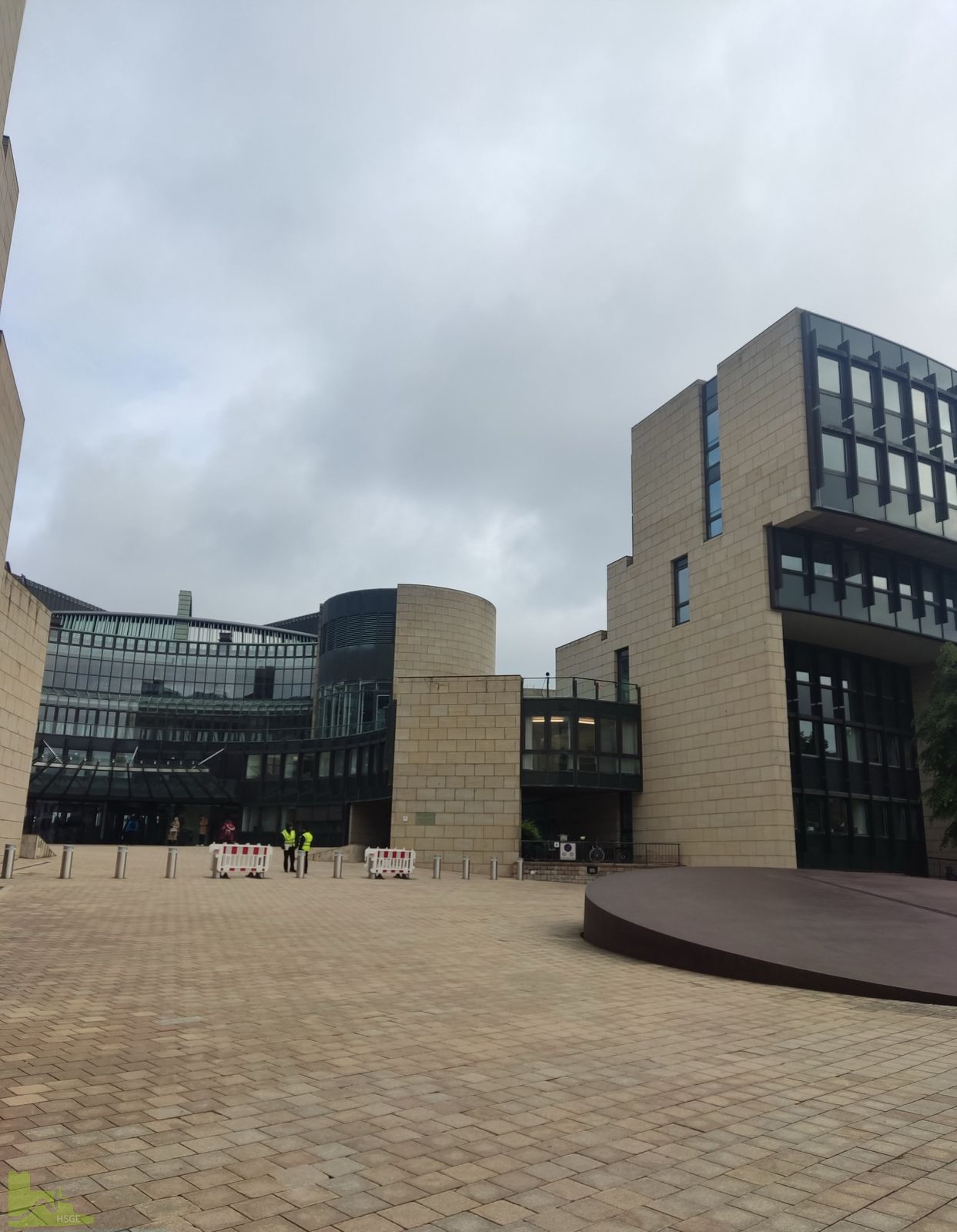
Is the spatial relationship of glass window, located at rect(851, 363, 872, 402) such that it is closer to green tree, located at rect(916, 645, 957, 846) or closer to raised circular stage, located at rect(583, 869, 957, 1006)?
green tree, located at rect(916, 645, 957, 846)

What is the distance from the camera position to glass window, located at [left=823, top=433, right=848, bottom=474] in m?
29.5

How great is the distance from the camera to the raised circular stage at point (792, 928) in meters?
9.18

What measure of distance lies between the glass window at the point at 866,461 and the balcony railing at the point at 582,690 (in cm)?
1210

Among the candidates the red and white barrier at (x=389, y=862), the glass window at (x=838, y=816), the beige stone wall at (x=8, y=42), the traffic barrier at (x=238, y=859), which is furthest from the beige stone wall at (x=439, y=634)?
the beige stone wall at (x=8, y=42)

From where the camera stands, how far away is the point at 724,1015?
8.00 m

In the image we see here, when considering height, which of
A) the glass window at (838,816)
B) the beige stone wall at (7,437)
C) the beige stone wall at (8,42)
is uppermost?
the beige stone wall at (8,42)

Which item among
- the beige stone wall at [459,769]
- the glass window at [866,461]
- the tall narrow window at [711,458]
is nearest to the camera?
the glass window at [866,461]

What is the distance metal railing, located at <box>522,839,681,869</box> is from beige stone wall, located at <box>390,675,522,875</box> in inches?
33.6

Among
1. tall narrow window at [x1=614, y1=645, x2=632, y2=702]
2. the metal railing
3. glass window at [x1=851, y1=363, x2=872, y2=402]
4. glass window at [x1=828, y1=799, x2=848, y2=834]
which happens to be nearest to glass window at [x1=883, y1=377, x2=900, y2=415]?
glass window at [x1=851, y1=363, x2=872, y2=402]

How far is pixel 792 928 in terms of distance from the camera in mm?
10758

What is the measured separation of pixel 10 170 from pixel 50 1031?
17992 mm

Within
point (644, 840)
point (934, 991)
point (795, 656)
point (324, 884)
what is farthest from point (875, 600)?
point (934, 991)

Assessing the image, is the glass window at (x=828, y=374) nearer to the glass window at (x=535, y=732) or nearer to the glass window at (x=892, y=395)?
the glass window at (x=892, y=395)
